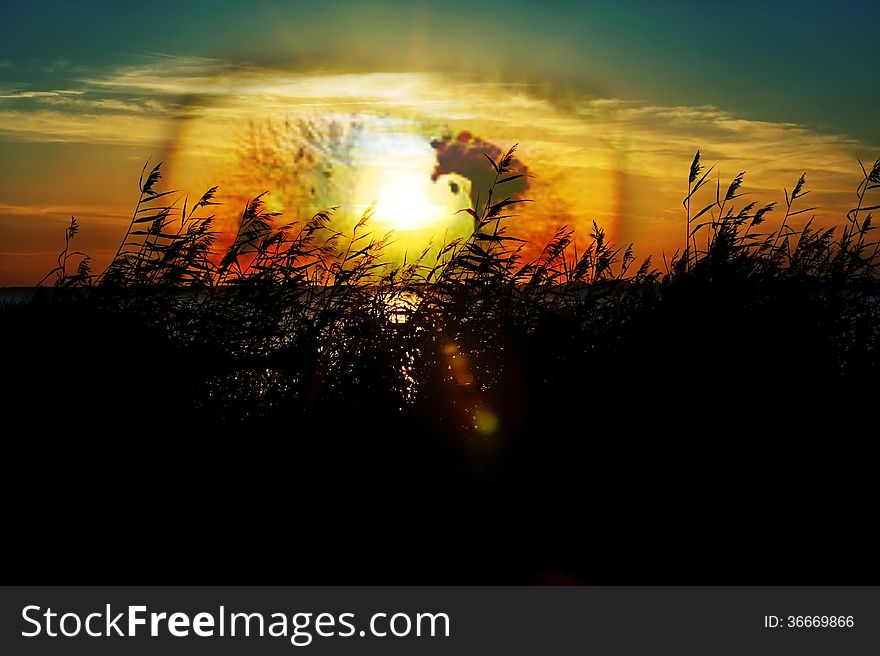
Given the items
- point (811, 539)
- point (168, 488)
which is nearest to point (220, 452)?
point (168, 488)

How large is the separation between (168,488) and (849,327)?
8.71 meters

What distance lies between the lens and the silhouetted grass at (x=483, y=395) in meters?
8.44

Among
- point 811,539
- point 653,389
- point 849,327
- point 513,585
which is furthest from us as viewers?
point 849,327

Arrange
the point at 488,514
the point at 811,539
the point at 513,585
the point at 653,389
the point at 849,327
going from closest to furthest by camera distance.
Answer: the point at 513,585 < the point at 811,539 < the point at 488,514 < the point at 653,389 < the point at 849,327

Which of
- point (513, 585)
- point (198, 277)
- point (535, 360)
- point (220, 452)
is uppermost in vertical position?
point (198, 277)

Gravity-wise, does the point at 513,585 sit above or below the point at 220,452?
below

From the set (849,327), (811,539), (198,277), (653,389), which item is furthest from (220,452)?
(849,327)

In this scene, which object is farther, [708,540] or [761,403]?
[761,403]

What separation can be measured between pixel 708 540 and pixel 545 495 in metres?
1.66

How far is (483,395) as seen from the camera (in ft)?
31.0

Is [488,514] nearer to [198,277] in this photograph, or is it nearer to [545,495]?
[545,495]

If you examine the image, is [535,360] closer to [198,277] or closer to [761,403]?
[761,403]

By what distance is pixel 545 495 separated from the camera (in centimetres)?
898

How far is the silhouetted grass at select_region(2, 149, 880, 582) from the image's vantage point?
8438mm
